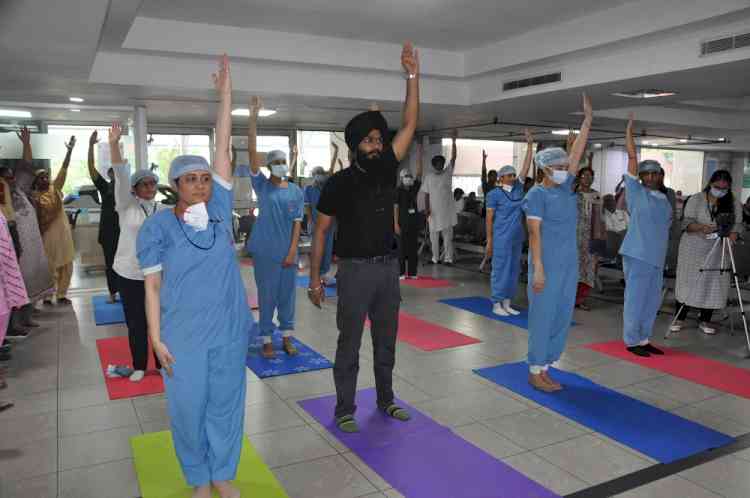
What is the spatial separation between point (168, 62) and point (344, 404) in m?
4.73

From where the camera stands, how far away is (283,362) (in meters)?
4.66

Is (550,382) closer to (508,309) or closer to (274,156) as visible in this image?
(508,309)

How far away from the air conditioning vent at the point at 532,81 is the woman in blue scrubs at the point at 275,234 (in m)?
3.77

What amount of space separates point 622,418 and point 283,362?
2523mm

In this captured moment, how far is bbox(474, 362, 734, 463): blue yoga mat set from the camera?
3236 millimetres

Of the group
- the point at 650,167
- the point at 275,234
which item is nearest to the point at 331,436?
the point at 275,234

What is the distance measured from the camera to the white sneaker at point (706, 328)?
5641 millimetres

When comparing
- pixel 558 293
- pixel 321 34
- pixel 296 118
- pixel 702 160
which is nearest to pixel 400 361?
pixel 558 293

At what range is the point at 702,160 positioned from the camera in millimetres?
19797

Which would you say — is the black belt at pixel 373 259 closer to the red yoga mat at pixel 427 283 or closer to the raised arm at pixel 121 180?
the raised arm at pixel 121 180

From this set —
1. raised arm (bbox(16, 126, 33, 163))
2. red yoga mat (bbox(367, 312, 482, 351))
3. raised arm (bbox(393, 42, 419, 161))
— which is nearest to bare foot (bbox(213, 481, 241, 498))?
raised arm (bbox(393, 42, 419, 161))

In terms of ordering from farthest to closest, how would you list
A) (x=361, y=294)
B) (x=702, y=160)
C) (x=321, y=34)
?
(x=702, y=160)
(x=321, y=34)
(x=361, y=294)

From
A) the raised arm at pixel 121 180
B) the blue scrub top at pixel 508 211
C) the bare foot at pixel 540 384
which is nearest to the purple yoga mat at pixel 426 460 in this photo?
the bare foot at pixel 540 384

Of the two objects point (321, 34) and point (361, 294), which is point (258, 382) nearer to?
point (361, 294)
